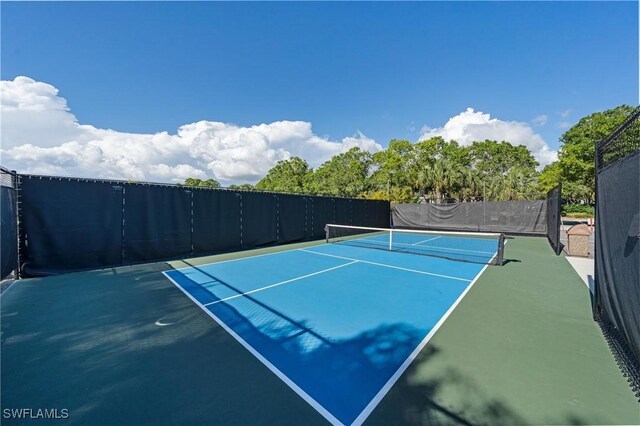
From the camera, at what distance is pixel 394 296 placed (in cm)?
469

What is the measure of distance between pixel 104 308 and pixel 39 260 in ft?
12.6

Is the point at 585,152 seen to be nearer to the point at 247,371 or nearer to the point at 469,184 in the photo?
the point at 469,184

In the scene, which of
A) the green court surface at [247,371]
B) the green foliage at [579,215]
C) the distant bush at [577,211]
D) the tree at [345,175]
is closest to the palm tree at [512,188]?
the green foliage at [579,215]

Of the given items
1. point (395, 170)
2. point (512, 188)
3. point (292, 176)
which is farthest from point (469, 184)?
point (292, 176)

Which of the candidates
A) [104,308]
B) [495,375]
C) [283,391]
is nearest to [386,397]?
[283,391]

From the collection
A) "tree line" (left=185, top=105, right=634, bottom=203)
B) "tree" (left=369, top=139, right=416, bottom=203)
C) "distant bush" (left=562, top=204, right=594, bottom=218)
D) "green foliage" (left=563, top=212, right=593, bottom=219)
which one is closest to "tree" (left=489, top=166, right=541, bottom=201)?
"tree line" (left=185, top=105, right=634, bottom=203)

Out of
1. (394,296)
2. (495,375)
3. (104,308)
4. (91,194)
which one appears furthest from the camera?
(91,194)

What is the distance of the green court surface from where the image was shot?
202 cm

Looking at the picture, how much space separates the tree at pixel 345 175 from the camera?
127 feet

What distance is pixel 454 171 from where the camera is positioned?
29672 millimetres

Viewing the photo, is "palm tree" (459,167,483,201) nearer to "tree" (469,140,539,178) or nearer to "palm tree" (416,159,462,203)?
"palm tree" (416,159,462,203)

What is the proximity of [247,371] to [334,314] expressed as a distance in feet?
5.23

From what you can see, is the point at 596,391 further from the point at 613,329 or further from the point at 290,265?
the point at 290,265

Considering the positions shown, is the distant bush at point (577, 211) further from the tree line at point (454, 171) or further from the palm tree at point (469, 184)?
the palm tree at point (469, 184)
